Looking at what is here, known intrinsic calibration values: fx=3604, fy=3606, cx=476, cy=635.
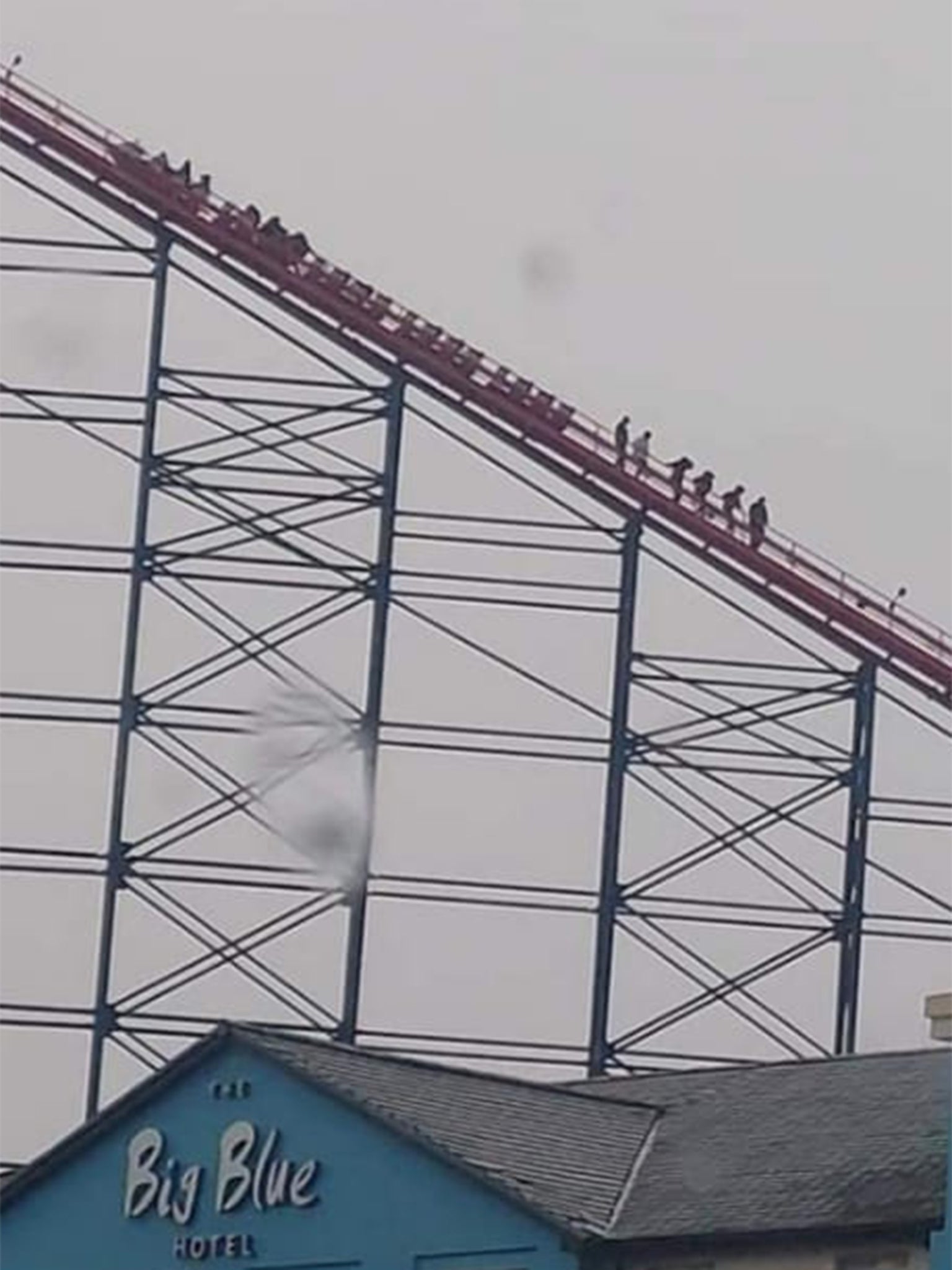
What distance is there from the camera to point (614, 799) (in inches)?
968

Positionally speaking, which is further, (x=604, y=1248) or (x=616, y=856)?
(x=616, y=856)

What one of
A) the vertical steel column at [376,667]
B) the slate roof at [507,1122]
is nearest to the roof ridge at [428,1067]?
the slate roof at [507,1122]

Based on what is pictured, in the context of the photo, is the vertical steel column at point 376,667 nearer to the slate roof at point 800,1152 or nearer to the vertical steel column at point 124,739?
the vertical steel column at point 124,739

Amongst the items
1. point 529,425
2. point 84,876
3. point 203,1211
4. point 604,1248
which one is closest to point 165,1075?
point 203,1211

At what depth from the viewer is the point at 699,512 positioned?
2506 cm

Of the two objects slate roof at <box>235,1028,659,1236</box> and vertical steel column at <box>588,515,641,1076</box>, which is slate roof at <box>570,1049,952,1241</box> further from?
vertical steel column at <box>588,515,641,1076</box>

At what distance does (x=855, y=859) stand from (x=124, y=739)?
5230 millimetres

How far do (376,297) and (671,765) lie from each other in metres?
3.88

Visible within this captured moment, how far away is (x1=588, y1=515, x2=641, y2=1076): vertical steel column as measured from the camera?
80.2ft

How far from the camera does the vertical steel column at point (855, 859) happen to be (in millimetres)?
24922

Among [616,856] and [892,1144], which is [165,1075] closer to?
[892,1144]

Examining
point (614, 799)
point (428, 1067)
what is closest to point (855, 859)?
point (614, 799)

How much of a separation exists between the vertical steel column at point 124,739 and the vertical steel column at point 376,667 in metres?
1.56

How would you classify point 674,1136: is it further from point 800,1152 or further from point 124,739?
point 124,739
